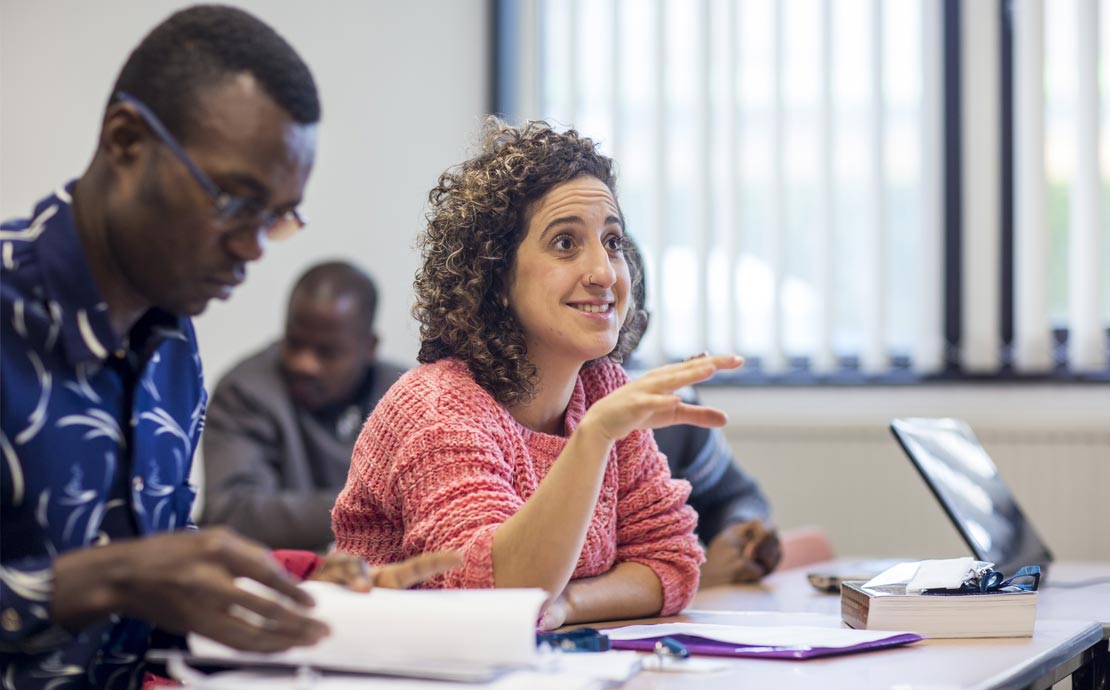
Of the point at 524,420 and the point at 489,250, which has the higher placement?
the point at 489,250

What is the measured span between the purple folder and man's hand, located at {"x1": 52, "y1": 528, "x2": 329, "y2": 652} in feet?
1.53

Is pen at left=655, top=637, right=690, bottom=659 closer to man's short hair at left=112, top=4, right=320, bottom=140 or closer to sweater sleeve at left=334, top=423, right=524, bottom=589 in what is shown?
sweater sleeve at left=334, top=423, right=524, bottom=589

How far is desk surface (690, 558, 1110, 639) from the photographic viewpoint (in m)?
1.75

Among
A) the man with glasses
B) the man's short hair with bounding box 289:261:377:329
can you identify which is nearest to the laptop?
the man with glasses

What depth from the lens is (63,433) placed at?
116 centimetres

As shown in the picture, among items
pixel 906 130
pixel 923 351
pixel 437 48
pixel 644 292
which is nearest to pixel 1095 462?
pixel 923 351

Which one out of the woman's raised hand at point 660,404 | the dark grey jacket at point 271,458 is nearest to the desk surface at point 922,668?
the woman's raised hand at point 660,404

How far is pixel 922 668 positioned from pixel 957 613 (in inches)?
9.3

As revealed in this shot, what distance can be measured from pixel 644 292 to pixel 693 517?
0.43 m

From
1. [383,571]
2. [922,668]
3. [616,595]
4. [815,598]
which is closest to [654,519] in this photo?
[616,595]

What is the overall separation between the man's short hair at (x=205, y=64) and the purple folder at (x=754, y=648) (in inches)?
25.7

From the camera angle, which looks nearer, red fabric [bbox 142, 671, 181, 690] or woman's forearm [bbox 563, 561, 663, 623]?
red fabric [bbox 142, 671, 181, 690]

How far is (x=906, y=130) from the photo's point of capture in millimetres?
4129

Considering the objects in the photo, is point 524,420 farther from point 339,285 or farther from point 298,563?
point 339,285
